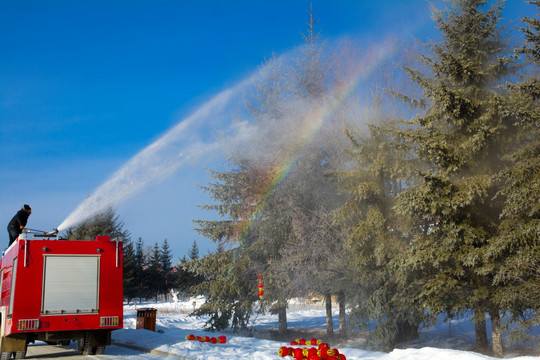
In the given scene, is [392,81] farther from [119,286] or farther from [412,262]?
[119,286]

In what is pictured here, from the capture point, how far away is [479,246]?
11.9 m

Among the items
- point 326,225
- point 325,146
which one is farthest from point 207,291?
point 325,146

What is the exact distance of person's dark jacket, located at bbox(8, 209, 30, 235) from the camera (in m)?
13.1

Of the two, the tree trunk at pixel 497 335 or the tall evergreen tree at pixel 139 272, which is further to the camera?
the tall evergreen tree at pixel 139 272

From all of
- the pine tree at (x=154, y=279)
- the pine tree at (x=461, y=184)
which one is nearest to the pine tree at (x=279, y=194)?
the pine tree at (x=461, y=184)

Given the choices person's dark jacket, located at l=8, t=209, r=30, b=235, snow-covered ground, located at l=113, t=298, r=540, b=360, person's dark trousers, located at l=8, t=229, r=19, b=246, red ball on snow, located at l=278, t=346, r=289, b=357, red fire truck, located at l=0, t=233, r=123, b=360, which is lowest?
snow-covered ground, located at l=113, t=298, r=540, b=360

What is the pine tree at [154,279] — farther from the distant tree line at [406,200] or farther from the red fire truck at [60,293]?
the red fire truck at [60,293]

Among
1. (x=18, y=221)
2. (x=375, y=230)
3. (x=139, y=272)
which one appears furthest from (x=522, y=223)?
(x=139, y=272)

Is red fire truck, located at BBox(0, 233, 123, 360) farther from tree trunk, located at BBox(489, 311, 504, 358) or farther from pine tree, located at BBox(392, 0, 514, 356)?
tree trunk, located at BBox(489, 311, 504, 358)

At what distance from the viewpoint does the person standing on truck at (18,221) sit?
1309 centimetres

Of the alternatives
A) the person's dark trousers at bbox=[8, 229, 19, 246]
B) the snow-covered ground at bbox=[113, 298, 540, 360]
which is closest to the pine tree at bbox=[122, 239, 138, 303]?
the snow-covered ground at bbox=[113, 298, 540, 360]

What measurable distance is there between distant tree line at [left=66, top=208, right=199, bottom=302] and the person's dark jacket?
34.6 ft

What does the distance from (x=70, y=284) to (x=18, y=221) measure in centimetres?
291

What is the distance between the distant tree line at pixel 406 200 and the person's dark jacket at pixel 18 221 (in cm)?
960
